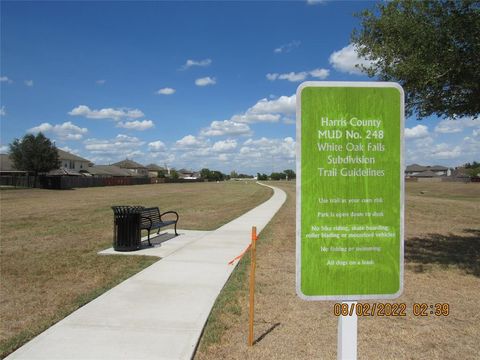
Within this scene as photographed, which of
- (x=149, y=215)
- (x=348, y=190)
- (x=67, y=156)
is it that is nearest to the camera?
(x=348, y=190)

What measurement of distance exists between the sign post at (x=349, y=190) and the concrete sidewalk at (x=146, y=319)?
75.5 inches

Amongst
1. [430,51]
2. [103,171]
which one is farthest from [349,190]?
[103,171]

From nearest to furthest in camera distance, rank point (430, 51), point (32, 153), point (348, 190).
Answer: point (348, 190) < point (430, 51) < point (32, 153)

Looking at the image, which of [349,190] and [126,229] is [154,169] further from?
[349,190]

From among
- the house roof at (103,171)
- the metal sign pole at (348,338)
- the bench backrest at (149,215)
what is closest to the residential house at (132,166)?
the house roof at (103,171)

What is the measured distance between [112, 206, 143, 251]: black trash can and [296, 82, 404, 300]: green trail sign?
7143 mm

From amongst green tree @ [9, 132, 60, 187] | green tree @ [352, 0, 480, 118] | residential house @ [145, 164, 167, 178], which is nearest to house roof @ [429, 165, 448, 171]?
residential house @ [145, 164, 167, 178]

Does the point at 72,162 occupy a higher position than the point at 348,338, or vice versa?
the point at 72,162

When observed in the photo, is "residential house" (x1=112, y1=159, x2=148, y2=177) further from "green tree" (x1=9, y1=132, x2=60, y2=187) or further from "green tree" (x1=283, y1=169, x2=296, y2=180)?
"green tree" (x1=9, y1=132, x2=60, y2=187)

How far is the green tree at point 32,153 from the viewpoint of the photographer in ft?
188

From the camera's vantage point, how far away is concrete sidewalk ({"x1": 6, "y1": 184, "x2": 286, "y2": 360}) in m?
4.30

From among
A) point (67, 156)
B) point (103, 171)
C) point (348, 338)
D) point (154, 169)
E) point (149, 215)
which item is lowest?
point (348, 338)

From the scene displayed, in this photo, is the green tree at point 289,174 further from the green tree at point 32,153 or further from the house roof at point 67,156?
the green tree at point 32,153

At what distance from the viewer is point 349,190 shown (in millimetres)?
3129
